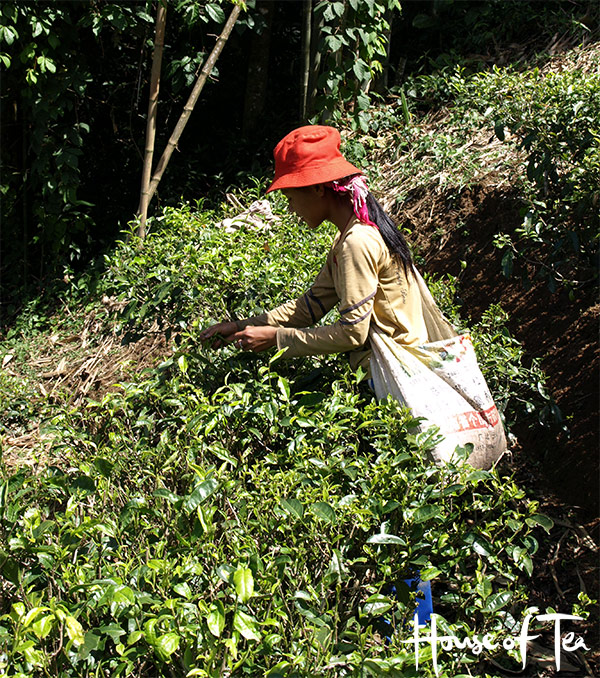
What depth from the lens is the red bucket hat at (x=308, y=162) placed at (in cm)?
234

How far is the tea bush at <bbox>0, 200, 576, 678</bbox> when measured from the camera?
1564 millimetres

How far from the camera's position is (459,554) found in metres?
1.90

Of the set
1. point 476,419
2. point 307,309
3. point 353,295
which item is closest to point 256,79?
point 307,309

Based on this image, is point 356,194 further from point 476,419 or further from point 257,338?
point 476,419

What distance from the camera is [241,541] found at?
183 cm

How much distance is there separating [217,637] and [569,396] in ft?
7.19

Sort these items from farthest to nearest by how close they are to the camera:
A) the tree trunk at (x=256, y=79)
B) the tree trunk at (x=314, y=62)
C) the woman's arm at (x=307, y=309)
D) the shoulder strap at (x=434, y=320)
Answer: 1. the tree trunk at (x=256, y=79)
2. the tree trunk at (x=314, y=62)
3. the woman's arm at (x=307, y=309)
4. the shoulder strap at (x=434, y=320)

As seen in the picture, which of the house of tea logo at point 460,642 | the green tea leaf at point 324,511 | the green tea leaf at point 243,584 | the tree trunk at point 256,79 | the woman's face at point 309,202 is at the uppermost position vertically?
the tree trunk at point 256,79

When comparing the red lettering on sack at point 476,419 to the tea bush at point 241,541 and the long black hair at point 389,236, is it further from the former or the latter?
the long black hair at point 389,236

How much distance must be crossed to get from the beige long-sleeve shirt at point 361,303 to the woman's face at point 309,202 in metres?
0.10

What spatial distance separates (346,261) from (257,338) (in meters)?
0.39

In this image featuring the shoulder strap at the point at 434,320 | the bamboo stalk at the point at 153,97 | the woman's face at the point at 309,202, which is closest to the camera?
the woman's face at the point at 309,202

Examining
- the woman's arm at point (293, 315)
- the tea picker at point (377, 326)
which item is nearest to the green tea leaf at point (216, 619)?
the tea picker at point (377, 326)

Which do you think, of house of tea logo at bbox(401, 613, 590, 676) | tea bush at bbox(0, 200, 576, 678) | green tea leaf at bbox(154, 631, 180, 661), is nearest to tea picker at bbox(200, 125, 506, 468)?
tea bush at bbox(0, 200, 576, 678)
